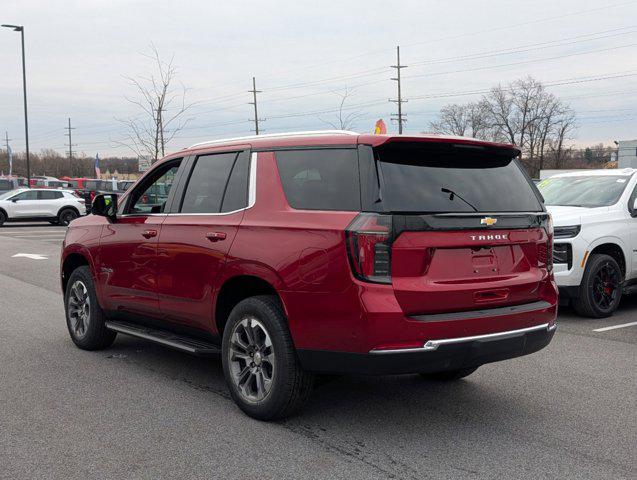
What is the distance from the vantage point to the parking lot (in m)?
3.89

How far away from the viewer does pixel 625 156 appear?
2206 inches

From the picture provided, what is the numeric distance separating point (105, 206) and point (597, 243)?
5.60 m

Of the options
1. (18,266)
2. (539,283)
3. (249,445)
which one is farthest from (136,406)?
(18,266)

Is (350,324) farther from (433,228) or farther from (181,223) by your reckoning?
(181,223)

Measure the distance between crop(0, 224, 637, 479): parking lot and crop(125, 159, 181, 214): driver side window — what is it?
1.37 metres

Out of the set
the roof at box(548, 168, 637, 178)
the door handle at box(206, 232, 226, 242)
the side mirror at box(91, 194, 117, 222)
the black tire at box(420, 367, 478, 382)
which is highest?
the roof at box(548, 168, 637, 178)

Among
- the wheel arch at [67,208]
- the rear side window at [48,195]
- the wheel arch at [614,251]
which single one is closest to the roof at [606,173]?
the wheel arch at [614,251]

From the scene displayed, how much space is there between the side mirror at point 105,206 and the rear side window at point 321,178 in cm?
212

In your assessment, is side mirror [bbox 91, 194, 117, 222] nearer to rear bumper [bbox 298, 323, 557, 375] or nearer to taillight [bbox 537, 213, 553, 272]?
rear bumper [bbox 298, 323, 557, 375]

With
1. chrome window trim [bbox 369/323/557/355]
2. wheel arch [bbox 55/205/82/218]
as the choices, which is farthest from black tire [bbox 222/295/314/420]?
wheel arch [bbox 55/205/82/218]

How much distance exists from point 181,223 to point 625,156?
5693cm

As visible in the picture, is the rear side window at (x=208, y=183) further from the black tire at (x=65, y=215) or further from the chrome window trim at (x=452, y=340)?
the black tire at (x=65, y=215)

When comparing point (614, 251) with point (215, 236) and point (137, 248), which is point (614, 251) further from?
point (137, 248)

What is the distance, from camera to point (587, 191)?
941 cm
